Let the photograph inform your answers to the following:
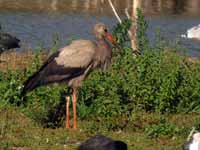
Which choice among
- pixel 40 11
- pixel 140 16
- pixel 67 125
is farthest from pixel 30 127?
pixel 40 11

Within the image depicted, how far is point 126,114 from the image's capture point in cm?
1015

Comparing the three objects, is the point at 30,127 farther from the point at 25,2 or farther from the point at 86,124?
the point at 25,2

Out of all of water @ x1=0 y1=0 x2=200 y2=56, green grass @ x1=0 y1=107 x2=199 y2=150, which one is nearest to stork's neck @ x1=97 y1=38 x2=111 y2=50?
green grass @ x1=0 y1=107 x2=199 y2=150

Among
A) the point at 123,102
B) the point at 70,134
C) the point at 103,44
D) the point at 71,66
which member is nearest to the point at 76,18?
the point at 123,102

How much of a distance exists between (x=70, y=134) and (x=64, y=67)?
2.72ft

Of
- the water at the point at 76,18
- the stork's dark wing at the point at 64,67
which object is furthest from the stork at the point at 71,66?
the water at the point at 76,18

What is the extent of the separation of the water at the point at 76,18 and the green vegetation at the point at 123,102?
611cm

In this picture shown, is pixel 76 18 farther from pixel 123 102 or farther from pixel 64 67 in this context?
pixel 64 67

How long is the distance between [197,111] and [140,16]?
5.77 ft

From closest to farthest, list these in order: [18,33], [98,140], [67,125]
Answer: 1. [98,140]
2. [67,125]
3. [18,33]

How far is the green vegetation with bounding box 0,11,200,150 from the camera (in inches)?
368

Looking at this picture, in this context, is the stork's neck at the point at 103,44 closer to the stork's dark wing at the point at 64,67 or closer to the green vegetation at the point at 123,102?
the stork's dark wing at the point at 64,67

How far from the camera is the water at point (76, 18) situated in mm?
19609

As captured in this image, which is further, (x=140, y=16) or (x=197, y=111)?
(x=140, y=16)
